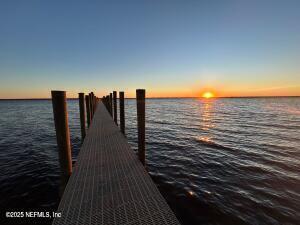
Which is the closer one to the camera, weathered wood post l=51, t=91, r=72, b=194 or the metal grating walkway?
the metal grating walkway

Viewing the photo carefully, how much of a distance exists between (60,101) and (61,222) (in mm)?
2611

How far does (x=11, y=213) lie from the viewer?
5270 mm

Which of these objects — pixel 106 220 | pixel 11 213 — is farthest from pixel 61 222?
pixel 11 213

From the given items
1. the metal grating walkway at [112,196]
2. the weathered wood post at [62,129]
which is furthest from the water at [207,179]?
the weathered wood post at [62,129]

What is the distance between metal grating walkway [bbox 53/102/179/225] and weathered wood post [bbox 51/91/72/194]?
29cm

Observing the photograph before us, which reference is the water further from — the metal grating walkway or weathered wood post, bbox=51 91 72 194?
weathered wood post, bbox=51 91 72 194

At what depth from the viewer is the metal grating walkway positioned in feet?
9.71

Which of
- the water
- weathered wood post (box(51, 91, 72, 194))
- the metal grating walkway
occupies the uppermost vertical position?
weathered wood post (box(51, 91, 72, 194))

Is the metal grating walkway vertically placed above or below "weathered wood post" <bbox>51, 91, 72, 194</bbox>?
below

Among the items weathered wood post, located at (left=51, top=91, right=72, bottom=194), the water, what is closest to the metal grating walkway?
weathered wood post, located at (left=51, top=91, right=72, bottom=194)

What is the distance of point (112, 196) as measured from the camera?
3.59m

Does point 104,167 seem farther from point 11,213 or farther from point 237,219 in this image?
point 237,219

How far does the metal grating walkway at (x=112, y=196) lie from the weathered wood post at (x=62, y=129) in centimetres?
29

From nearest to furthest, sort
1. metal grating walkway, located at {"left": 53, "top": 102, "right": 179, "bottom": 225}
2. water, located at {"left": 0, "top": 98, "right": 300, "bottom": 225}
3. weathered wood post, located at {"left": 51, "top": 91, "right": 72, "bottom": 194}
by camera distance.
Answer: metal grating walkway, located at {"left": 53, "top": 102, "right": 179, "bottom": 225} < weathered wood post, located at {"left": 51, "top": 91, "right": 72, "bottom": 194} < water, located at {"left": 0, "top": 98, "right": 300, "bottom": 225}
